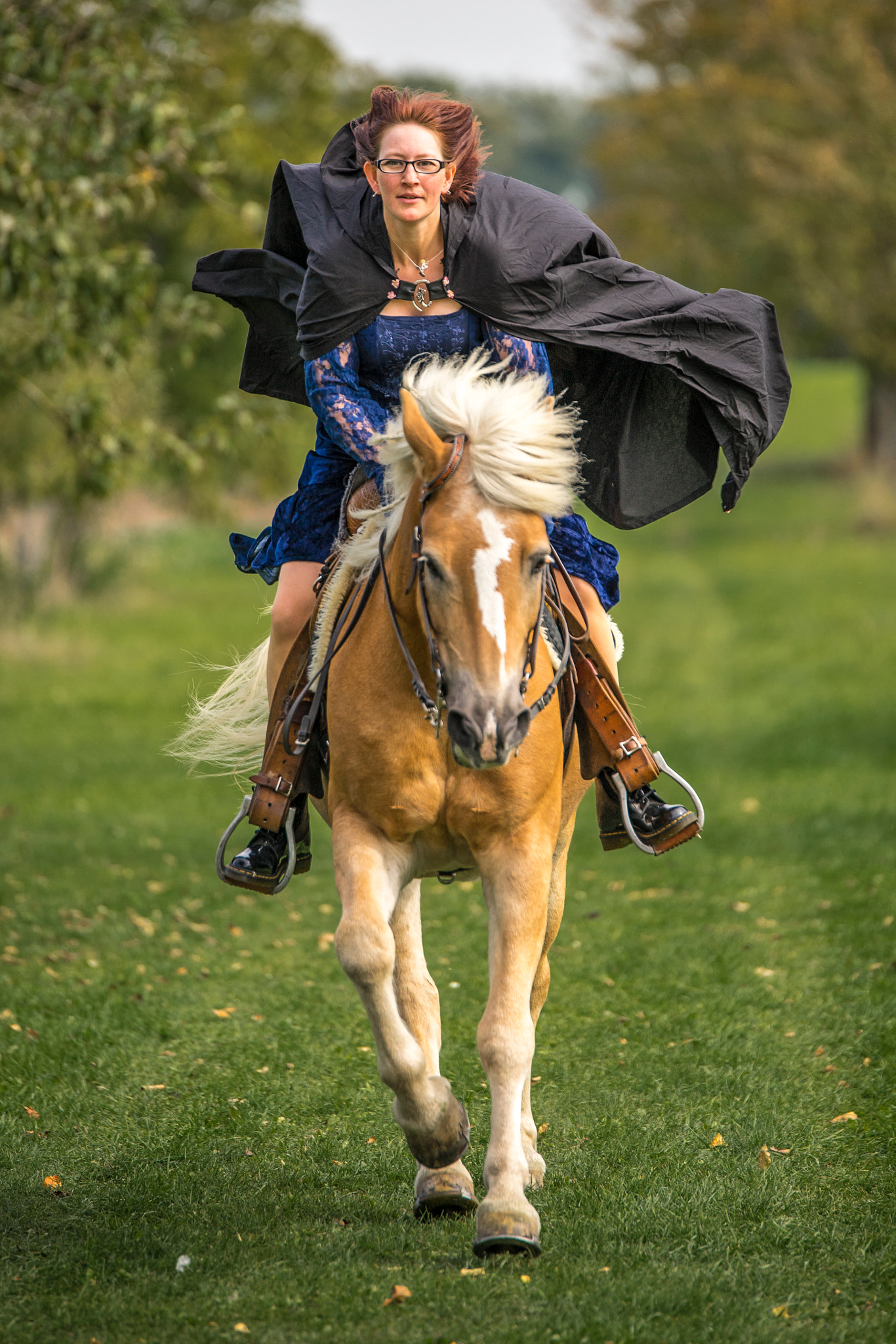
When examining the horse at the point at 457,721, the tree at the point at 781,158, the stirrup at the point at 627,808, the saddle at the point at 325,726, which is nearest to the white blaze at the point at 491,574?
the horse at the point at 457,721

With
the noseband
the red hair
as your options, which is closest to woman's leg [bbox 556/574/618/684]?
the noseband

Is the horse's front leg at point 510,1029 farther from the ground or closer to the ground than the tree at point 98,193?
closer to the ground

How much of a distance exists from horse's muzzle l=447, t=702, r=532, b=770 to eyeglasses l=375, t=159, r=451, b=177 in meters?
1.94

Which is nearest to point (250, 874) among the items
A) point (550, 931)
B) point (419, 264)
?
point (550, 931)

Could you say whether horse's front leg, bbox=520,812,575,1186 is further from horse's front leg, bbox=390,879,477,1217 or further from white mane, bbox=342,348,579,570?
white mane, bbox=342,348,579,570

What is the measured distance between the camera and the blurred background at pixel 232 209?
959 centimetres

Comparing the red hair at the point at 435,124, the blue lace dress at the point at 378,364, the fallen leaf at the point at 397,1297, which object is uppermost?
the red hair at the point at 435,124

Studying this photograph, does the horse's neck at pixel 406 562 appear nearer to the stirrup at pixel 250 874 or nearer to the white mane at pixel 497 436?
the white mane at pixel 497 436

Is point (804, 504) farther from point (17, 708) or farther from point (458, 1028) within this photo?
point (458, 1028)

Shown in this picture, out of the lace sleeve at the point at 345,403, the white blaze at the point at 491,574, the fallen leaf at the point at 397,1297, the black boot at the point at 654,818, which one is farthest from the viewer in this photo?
the black boot at the point at 654,818

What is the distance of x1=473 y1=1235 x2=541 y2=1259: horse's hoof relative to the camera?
4.30 meters

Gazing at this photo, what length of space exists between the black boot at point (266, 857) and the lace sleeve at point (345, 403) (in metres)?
1.32

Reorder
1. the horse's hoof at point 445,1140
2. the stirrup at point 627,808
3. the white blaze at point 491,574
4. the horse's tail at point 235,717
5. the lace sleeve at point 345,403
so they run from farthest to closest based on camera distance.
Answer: the horse's tail at point 235,717 → the stirrup at point 627,808 → the lace sleeve at point 345,403 → the horse's hoof at point 445,1140 → the white blaze at point 491,574

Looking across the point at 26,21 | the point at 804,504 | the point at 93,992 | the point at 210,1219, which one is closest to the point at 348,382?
the point at 210,1219
